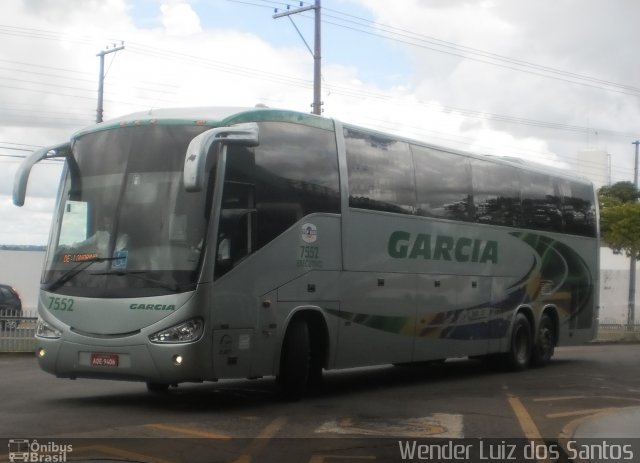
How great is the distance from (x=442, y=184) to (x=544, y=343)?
5.69 meters

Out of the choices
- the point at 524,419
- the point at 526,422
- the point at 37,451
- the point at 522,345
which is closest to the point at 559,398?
the point at 524,419

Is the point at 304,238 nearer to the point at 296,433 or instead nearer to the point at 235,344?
the point at 235,344

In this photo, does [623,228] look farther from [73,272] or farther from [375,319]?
[73,272]

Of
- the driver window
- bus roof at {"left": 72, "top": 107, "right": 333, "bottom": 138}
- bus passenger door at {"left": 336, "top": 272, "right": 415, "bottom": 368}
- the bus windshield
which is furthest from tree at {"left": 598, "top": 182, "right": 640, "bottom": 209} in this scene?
the bus windshield

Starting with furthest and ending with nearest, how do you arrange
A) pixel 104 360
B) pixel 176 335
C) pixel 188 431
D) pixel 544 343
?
pixel 544 343 < pixel 104 360 < pixel 176 335 < pixel 188 431

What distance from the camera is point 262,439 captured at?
9859 mm

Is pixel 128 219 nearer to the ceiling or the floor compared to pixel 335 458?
nearer to the ceiling

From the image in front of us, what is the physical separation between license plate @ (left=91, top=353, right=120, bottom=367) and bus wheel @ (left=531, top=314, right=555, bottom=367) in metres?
11.4

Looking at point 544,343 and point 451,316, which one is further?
point 544,343

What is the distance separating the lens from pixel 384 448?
955 centimetres

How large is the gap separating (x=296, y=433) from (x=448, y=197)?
7.91 metres

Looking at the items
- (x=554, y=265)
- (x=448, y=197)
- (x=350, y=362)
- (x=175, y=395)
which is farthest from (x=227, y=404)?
(x=554, y=265)

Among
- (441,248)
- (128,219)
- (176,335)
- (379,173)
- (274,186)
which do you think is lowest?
(176,335)

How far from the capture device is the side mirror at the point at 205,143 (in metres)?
10.6
